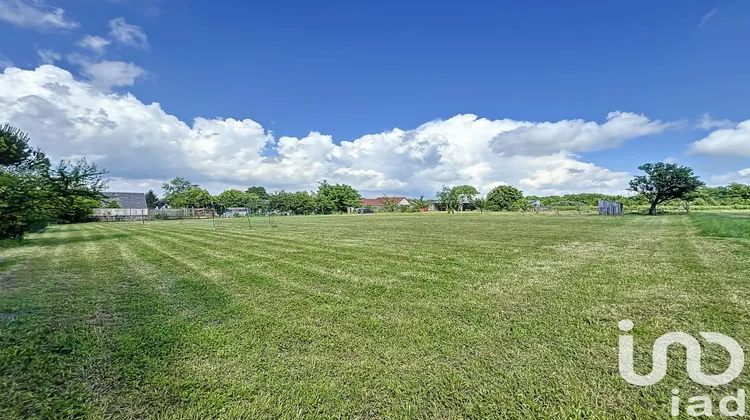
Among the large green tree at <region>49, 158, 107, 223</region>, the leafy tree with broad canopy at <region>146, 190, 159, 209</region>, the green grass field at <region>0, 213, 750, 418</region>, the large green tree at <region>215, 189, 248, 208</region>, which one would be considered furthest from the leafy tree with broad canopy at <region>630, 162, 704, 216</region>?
the leafy tree with broad canopy at <region>146, 190, 159, 209</region>

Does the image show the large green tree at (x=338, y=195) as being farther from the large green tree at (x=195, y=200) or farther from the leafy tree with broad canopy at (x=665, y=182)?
the leafy tree with broad canopy at (x=665, y=182)

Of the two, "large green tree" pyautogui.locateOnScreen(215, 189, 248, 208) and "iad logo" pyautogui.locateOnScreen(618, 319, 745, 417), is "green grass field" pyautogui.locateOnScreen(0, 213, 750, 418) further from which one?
"large green tree" pyautogui.locateOnScreen(215, 189, 248, 208)

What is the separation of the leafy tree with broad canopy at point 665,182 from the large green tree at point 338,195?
202 ft

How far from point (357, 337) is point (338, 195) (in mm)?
84756

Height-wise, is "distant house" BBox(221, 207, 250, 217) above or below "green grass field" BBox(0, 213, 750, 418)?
above

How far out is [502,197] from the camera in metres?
84.6

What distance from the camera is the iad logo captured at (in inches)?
91.2

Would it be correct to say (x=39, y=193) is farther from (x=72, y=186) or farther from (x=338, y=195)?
(x=338, y=195)

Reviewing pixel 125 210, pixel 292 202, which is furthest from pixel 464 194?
pixel 125 210

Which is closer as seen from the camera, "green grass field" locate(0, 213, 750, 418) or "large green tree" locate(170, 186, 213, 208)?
"green grass field" locate(0, 213, 750, 418)

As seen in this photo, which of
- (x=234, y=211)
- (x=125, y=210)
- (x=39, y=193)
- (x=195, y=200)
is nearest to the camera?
(x=39, y=193)

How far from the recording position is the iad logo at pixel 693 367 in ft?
7.60

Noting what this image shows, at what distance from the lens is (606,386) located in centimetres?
254

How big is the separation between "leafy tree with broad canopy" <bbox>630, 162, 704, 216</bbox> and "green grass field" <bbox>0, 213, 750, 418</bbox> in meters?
39.1
